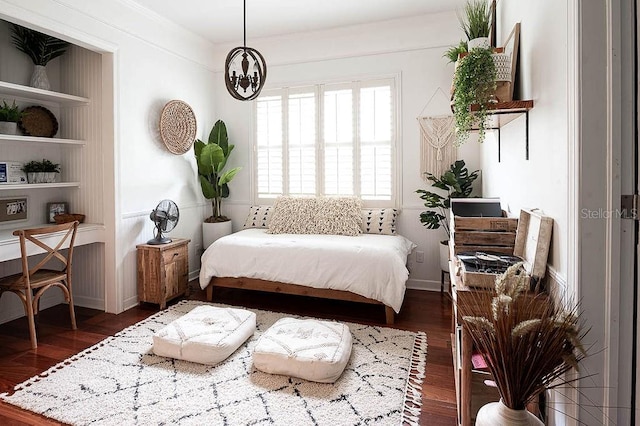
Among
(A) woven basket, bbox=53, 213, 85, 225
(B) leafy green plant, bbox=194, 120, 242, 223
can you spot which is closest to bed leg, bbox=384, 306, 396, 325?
(B) leafy green plant, bbox=194, 120, 242, 223

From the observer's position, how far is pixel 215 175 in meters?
4.43

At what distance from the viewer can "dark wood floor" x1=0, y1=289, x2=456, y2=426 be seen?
6.58ft

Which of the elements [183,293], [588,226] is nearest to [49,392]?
[183,293]

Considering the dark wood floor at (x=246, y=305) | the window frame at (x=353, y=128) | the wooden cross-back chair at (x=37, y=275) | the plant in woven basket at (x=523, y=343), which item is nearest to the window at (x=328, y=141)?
the window frame at (x=353, y=128)

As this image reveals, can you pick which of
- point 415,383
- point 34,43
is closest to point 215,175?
point 34,43

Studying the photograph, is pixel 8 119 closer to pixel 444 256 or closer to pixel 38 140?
pixel 38 140

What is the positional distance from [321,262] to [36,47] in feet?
10.6

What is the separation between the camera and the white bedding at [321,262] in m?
3.10

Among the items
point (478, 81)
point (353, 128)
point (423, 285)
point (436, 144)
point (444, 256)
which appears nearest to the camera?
point (478, 81)

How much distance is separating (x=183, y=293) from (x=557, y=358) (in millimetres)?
3520

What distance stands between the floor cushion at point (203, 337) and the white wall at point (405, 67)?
2244 mm

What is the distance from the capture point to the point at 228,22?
401cm

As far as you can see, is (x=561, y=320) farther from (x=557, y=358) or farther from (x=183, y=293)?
(x=183, y=293)

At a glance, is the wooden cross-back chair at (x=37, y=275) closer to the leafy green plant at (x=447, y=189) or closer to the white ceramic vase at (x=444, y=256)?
the leafy green plant at (x=447, y=189)
